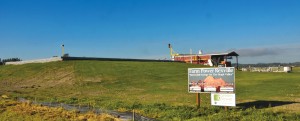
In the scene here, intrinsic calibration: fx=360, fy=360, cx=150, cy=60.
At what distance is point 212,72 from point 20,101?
16.0 meters

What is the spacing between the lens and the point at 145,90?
3984 centimetres

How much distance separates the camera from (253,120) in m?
17.6

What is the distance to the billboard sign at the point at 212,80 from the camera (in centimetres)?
2253

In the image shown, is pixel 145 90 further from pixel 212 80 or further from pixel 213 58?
pixel 213 58

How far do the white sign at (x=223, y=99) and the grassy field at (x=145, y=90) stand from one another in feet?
1.40

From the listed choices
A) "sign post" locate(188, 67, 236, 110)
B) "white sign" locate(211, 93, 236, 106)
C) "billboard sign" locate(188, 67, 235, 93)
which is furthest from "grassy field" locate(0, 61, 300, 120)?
"billboard sign" locate(188, 67, 235, 93)

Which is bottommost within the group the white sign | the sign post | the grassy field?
the grassy field

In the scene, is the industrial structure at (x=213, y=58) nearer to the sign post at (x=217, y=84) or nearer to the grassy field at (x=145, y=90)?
the grassy field at (x=145, y=90)

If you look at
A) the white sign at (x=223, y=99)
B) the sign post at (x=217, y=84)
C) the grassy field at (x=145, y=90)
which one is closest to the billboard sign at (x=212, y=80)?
the sign post at (x=217, y=84)

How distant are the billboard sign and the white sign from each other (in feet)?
0.90

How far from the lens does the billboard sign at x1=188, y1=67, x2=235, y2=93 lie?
22531mm

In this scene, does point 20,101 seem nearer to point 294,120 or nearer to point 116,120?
point 116,120

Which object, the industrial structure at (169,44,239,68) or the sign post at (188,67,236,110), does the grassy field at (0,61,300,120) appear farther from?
the industrial structure at (169,44,239,68)

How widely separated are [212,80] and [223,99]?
1.69 m
